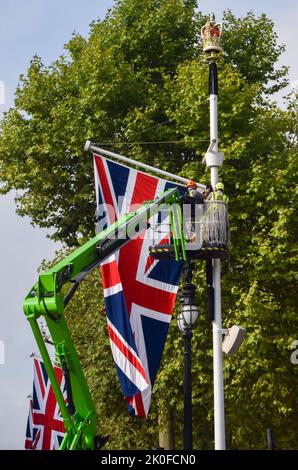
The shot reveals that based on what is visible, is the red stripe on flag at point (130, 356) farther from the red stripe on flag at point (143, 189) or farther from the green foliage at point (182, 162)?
the green foliage at point (182, 162)

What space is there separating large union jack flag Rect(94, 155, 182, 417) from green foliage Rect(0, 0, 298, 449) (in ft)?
22.1

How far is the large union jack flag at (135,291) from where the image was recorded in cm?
1698

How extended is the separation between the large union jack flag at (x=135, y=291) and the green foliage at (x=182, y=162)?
6.73m

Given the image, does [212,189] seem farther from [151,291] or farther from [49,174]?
[49,174]

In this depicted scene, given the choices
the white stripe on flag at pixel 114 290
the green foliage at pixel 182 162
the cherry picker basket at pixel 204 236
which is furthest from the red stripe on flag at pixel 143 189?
the green foliage at pixel 182 162

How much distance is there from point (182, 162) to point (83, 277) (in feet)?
47.4

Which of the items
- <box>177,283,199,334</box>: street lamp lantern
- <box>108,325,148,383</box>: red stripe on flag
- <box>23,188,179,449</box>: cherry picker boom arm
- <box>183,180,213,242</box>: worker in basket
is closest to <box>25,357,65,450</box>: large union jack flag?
<box>108,325,148,383</box>: red stripe on flag

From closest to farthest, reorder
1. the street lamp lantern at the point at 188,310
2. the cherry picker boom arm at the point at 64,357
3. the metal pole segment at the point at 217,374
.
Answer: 1. the cherry picker boom arm at the point at 64,357
2. the street lamp lantern at the point at 188,310
3. the metal pole segment at the point at 217,374

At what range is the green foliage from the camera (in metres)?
25.6

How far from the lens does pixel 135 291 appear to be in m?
17.9

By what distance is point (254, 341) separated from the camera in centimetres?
2459

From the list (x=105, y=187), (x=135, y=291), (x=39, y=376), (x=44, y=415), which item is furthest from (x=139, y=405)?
(x=39, y=376)

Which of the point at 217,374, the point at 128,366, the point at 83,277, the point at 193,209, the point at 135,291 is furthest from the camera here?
the point at 193,209

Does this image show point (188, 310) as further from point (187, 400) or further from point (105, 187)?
point (105, 187)
